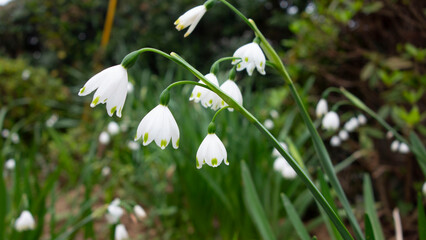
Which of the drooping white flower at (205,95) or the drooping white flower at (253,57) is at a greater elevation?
the drooping white flower at (253,57)

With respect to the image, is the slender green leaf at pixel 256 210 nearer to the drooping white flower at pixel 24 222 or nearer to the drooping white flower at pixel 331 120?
the drooping white flower at pixel 331 120

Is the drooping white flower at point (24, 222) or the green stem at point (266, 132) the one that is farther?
the drooping white flower at point (24, 222)

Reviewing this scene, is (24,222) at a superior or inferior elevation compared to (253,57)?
inferior

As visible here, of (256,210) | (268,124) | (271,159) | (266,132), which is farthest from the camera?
(268,124)

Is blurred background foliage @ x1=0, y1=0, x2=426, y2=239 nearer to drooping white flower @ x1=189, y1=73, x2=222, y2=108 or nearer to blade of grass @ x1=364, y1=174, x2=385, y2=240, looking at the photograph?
blade of grass @ x1=364, y1=174, x2=385, y2=240

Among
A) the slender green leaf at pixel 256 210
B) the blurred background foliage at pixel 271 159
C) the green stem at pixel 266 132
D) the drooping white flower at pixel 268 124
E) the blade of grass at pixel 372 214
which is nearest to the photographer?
the green stem at pixel 266 132

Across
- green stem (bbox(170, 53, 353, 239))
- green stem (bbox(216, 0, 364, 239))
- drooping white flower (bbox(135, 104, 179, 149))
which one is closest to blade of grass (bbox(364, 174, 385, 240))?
green stem (bbox(216, 0, 364, 239))

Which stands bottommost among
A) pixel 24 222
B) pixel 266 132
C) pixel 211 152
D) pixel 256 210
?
pixel 24 222

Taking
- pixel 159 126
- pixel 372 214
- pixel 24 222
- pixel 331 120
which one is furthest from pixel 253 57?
pixel 24 222

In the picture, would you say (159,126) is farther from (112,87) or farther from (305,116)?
(305,116)

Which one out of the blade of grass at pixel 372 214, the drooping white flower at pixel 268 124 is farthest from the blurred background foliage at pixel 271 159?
the blade of grass at pixel 372 214

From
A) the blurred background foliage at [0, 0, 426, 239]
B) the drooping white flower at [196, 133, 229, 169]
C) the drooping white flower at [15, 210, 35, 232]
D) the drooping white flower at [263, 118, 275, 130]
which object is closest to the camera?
the drooping white flower at [196, 133, 229, 169]
